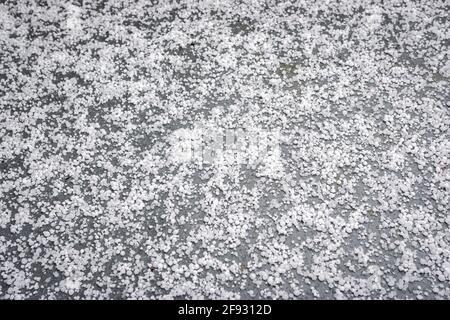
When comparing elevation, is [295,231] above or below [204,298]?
above

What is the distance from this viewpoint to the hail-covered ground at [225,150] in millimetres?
1557

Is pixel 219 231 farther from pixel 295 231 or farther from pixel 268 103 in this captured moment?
pixel 268 103

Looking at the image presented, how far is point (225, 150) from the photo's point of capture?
188 centimetres

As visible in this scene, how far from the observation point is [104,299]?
1492 mm

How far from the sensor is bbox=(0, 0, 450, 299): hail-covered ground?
156 cm

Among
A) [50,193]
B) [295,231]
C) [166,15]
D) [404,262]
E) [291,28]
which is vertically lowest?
[404,262]

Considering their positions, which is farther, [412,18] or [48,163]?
[412,18]

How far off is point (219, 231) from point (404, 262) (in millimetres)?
857

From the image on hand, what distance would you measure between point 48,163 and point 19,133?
0.29 metres

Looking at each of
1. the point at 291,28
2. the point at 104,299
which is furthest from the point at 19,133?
the point at 291,28

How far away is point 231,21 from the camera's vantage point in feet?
7.91
